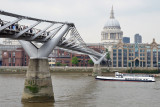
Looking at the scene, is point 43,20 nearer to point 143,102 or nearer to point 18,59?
point 143,102

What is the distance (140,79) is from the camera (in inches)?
3268

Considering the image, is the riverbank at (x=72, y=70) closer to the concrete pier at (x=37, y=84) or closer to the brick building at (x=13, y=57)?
the brick building at (x=13, y=57)

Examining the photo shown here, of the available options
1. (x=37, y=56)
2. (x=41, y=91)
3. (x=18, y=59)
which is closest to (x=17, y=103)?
(x=41, y=91)

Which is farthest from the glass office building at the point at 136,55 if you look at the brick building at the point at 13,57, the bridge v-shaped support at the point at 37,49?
the bridge v-shaped support at the point at 37,49

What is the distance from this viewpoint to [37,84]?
37.8m

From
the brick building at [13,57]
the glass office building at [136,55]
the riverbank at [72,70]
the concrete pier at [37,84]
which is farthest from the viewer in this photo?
the brick building at [13,57]

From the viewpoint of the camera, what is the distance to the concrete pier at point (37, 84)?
37.8 m

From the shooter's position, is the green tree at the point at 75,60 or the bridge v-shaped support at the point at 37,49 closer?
the bridge v-shaped support at the point at 37,49

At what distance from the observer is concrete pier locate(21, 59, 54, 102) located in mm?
37750

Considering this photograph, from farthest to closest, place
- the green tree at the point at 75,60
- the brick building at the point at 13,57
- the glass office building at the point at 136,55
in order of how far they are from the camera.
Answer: the green tree at the point at 75,60 → the brick building at the point at 13,57 → the glass office building at the point at 136,55

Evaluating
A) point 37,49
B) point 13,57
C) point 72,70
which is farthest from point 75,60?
point 37,49

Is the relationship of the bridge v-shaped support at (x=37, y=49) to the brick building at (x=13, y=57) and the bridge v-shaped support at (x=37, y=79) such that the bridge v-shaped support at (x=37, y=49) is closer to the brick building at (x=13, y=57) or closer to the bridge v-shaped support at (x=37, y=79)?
the bridge v-shaped support at (x=37, y=79)

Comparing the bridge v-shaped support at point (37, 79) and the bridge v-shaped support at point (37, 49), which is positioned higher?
the bridge v-shaped support at point (37, 49)

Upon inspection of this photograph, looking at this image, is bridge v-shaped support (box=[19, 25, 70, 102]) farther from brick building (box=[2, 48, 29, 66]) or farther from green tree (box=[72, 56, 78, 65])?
green tree (box=[72, 56, 78, 65])
